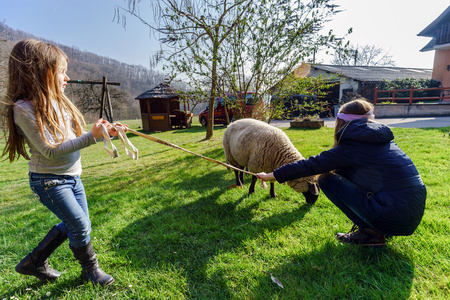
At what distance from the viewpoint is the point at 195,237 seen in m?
2.86

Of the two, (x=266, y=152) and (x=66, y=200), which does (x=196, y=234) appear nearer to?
(x=66, y=200)

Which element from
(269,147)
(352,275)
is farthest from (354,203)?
(269,147)

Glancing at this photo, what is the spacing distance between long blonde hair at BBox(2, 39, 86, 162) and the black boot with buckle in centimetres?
295

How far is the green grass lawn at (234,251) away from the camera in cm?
192

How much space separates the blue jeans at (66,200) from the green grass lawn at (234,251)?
0.56 meters

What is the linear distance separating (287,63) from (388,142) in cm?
506

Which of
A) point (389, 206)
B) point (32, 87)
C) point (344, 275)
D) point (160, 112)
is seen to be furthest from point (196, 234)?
point (160, 112)

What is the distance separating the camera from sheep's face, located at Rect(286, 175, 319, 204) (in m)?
3.33

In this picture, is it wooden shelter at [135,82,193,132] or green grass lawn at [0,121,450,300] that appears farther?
wooden shelter at [135,82,193,132]

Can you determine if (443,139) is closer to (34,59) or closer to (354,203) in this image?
(354,203)

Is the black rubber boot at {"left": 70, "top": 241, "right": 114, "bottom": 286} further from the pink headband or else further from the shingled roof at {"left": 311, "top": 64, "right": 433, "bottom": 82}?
the shingled roof at {"left": 311, "top": 64, "right": 433, "bottom": 82}

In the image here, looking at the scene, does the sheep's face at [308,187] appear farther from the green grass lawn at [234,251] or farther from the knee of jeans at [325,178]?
the knee of jeans at [325,178]

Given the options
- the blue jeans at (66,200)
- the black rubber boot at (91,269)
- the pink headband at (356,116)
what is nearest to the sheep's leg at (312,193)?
the pink headband at (356,116)

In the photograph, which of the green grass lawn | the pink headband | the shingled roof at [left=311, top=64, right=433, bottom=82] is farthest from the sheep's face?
the shingled roof at [left=311, top=64, right=433, bottom=82]
